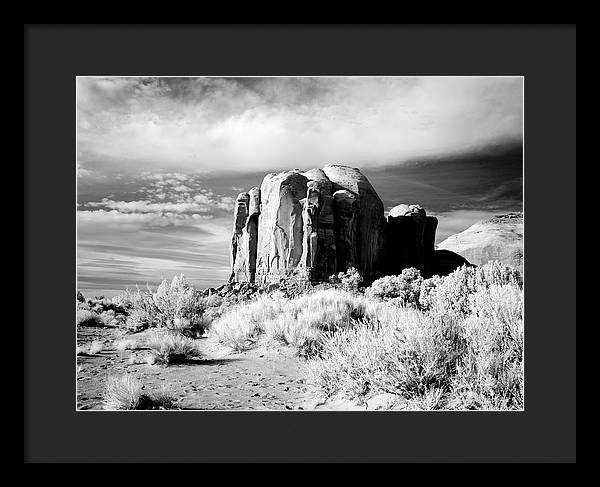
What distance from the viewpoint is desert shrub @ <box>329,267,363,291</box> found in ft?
32.1

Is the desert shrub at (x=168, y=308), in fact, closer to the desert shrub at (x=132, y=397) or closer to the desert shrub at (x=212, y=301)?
the desert shrub at (x=212, y=301)

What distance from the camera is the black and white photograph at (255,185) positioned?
3562mm

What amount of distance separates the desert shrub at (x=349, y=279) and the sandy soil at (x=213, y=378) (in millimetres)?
4995

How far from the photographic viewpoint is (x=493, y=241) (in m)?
4.95

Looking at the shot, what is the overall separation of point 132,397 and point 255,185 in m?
2.78

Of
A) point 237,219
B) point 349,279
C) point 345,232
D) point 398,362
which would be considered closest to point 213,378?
point 398,362

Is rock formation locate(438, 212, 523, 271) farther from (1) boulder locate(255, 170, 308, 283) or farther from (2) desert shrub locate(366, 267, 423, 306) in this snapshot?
(1) boulder locate(255, 170, 308, 283)

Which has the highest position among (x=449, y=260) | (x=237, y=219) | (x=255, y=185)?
(x=255, y=185)

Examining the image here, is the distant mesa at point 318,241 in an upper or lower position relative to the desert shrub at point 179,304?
upper

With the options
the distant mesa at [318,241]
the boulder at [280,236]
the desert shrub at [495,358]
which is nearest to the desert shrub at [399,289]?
the distant mesa at [318,241]

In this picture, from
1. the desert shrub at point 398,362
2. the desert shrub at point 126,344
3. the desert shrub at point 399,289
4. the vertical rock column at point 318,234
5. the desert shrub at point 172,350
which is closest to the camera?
the desert shrub at point 398,362

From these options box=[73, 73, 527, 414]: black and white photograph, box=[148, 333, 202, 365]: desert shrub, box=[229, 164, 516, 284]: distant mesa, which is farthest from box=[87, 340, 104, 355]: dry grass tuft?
box=[229, 164, 516, 284]: distant mesa

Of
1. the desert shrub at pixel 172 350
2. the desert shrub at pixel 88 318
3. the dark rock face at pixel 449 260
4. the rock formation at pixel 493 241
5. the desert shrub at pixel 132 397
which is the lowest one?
the desert shrub at pixel 132 397

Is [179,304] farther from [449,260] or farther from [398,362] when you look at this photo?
[449,260]
